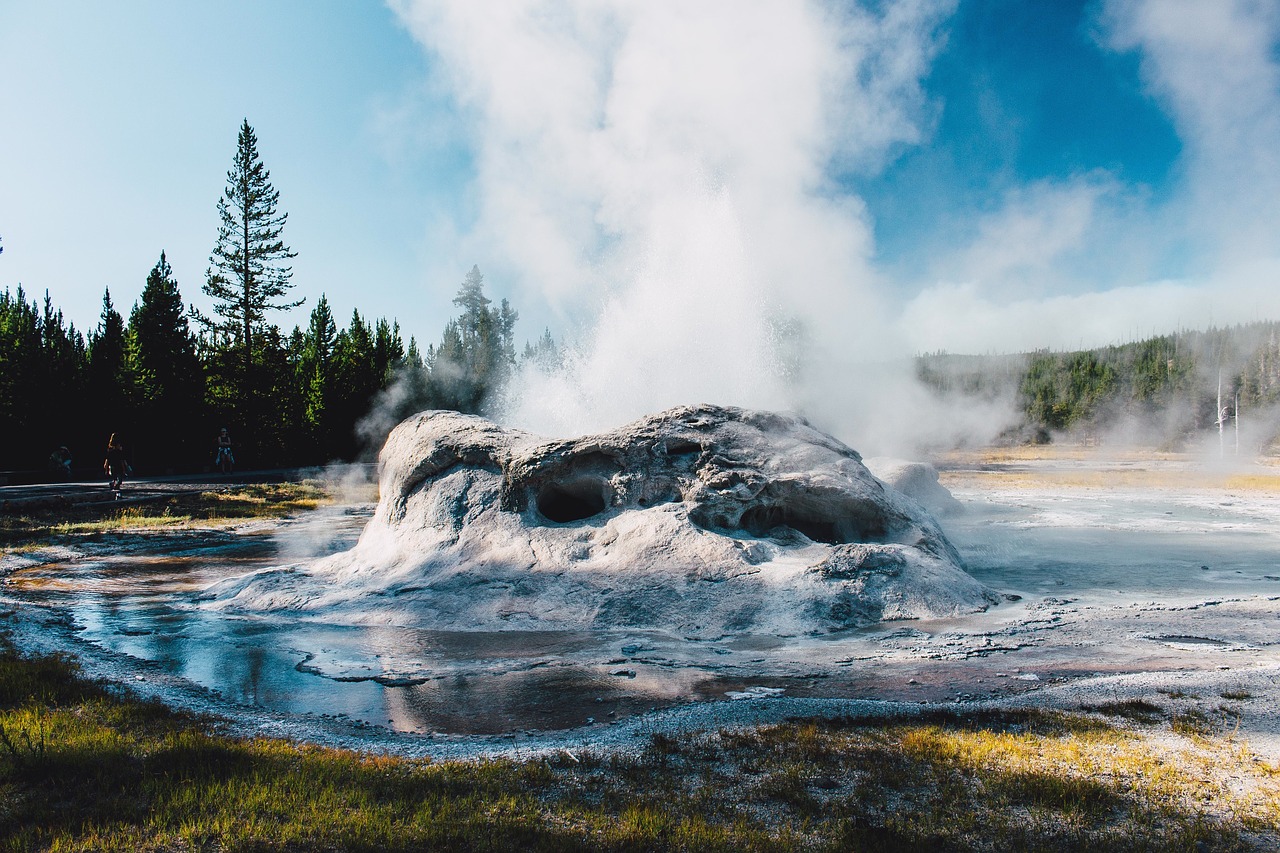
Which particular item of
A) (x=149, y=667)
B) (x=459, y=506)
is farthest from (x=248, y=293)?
(x=149, y=667)

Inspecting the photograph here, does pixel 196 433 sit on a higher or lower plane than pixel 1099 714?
higher

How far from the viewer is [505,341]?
79.0 metres

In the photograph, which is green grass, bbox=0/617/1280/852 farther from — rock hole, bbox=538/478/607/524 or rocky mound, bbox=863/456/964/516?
rocky mound, bbox=863/456/964/516

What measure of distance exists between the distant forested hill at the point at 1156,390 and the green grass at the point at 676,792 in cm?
7120

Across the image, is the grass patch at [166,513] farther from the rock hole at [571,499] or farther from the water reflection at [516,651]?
the rock hole at [571,499]

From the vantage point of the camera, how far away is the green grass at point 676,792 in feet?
10.8

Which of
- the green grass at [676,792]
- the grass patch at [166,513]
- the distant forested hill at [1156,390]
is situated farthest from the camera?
the distant forested hill at [1156,390]

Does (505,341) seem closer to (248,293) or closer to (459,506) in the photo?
(248,293)

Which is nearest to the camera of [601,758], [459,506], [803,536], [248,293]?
[601,758]

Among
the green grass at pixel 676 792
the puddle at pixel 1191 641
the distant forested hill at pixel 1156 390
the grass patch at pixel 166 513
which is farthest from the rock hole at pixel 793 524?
the distant forested hill at pixel 1156 390

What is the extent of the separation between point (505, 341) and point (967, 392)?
6723 cm

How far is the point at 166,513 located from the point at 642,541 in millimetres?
16074

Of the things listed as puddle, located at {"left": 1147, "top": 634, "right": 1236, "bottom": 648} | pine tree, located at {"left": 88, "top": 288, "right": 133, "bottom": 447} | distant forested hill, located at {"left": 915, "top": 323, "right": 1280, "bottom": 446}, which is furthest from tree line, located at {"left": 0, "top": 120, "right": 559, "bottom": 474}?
distant forested hill, located at {"left": 915, "top": 323, "right": 1280, "bottom": 446}

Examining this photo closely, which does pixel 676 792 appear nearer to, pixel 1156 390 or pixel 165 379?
pixel 165 379
